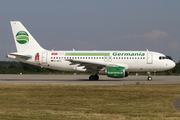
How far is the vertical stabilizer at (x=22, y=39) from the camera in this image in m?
35.4

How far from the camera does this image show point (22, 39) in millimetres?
35562

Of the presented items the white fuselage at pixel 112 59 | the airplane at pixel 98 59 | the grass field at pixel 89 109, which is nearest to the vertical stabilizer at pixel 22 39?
the airplane at pixel 98 59

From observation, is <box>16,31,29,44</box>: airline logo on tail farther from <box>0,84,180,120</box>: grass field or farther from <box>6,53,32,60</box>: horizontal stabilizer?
<box>0,84,180,120</box>: grass field

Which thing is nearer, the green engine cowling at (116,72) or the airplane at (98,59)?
the green engine cowling at (116,72)

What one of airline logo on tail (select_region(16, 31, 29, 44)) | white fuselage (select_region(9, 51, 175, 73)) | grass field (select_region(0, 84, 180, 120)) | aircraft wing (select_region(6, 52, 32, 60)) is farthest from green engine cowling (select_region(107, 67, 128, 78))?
grass field (select_region(0, 84, 180, 120))

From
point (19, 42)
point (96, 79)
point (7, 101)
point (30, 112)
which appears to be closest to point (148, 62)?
point (96, 79)

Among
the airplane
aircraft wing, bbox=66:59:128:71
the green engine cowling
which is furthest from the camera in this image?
the airplane

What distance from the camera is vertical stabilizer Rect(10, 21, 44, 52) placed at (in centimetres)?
3544

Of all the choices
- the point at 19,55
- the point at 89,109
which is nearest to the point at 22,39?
the point at 19,55

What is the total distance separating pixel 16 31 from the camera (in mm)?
35594

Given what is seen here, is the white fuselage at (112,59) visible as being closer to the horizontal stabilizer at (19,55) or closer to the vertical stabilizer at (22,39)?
the horizontal stabilizer at (19,55)

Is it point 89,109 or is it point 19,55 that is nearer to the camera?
point 89,109

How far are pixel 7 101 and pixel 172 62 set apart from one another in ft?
77.7

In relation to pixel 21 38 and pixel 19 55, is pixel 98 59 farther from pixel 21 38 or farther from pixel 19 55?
pixel 21 38
